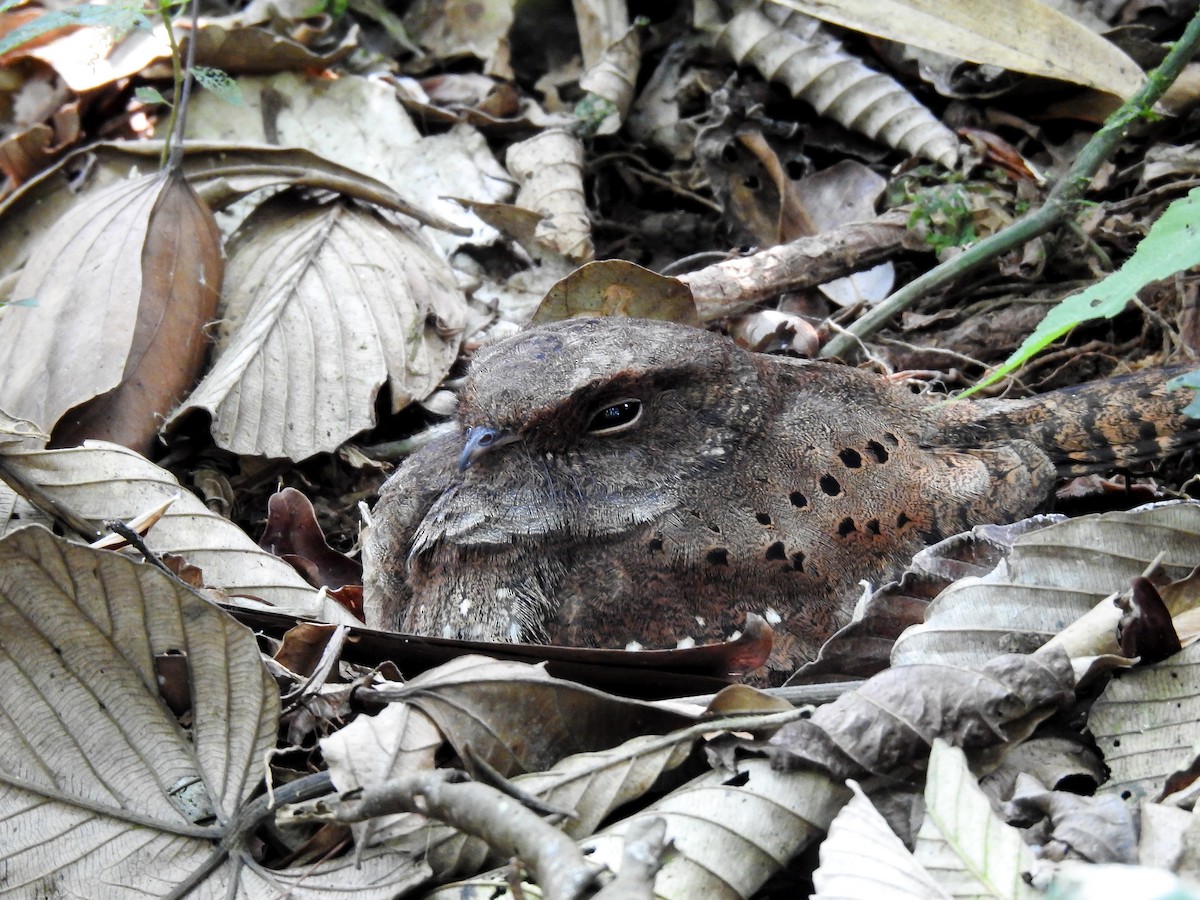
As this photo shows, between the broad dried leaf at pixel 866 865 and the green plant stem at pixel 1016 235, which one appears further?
the green plant stem at pixel 1016 235

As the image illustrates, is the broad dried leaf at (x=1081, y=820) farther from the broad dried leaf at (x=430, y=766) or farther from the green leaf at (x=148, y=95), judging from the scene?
the green leaf at (x=148, y=95)

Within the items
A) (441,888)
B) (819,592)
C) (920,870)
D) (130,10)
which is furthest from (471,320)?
(920,870)

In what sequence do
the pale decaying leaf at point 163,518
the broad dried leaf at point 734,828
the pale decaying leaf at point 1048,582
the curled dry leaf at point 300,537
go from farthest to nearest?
the curled dry leaf at point 300,537 → the pale decaying leaf at point 163,518 → the pale decaying leaf at point 1048,582 → the broad dried leaf at point 734,828

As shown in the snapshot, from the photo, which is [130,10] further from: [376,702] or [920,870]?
[920,870]

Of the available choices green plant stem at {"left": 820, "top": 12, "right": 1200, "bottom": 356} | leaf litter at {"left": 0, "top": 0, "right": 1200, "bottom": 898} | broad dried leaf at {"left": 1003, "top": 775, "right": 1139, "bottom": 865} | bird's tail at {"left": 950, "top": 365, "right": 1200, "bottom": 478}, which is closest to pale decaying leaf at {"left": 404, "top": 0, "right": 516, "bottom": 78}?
leaf litter at {"left": 0, "top": 0, "right": 1200, "bottom": 898}

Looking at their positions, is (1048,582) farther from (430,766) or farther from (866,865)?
(430,766)

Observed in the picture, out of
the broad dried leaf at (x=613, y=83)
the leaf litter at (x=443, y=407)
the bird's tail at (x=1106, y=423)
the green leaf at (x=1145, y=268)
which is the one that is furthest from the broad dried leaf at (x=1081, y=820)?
the broad dried leaf at (x=613, y=83)

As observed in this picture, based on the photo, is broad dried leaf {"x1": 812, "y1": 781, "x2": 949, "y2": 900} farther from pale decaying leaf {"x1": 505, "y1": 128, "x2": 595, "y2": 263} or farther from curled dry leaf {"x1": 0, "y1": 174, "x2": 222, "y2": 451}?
pale decaying leaf {"x1": 505, "y1": 128, "x2": 595, "y2": 263}
